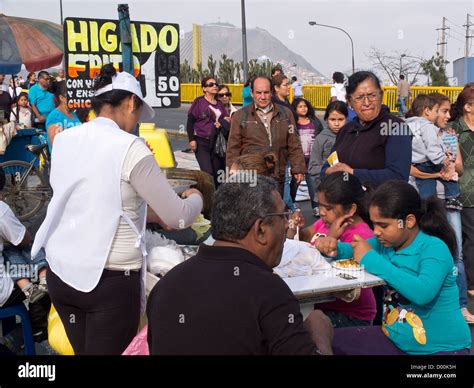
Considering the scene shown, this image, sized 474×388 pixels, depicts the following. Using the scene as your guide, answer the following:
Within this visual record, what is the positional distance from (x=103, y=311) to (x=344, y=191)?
155cm

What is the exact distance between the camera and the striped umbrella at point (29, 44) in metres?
11.2

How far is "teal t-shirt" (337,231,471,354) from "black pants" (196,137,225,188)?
19.0 feet

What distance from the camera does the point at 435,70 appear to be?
104 ft

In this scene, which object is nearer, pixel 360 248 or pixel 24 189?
pixel 360 248

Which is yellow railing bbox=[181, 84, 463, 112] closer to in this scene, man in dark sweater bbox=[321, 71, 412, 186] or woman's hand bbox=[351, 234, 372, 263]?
man in dark sweater bbox=[321, 71, 412, 186]

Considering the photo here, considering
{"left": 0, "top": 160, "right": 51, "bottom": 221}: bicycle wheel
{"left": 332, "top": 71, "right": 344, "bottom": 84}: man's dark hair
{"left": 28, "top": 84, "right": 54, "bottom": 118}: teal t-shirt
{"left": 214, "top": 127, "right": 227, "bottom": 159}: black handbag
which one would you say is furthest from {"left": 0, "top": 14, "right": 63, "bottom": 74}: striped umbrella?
{"left": 332, "top": 71, "right": 344, "bottom": 84}: man's dark hair

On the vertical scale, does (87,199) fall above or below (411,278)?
above

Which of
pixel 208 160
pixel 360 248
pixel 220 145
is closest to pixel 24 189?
pixel 208 160

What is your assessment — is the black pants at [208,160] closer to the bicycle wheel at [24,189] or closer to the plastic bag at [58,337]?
the bicycle wheel at [24,189]

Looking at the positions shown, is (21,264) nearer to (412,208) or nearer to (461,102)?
(412,208)

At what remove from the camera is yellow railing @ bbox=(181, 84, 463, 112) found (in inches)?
940

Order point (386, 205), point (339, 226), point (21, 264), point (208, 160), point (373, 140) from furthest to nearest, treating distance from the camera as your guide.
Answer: point (208, 160)
point (373, 140)
point (21, 264)
point (339, 226)
point (386, 205)

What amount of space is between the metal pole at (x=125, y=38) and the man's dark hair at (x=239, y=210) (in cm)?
326

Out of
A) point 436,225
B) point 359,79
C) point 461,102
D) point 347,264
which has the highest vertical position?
point 359,79
